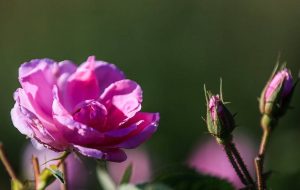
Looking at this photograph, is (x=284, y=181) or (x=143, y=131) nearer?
(x=143, y=131)

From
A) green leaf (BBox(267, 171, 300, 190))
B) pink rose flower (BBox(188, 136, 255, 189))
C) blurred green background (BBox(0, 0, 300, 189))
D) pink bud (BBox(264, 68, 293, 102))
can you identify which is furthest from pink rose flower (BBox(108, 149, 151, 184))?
blurred green background (BBox(0, 0, 300, 189))

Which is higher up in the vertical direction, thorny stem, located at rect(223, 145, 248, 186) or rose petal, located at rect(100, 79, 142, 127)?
rose petal, located at rect(100, 79, 142, 127)

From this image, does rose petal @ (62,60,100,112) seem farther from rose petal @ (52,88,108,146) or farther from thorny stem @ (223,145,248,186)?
thorny stem @ (223,145,248,186)

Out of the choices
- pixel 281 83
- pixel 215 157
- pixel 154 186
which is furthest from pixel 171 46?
pixel 154 186

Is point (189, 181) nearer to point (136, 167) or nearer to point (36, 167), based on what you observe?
point (36, 167)

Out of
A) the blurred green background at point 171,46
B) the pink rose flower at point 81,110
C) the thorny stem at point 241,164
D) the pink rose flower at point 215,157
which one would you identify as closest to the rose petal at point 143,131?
the pink rose flower at point 81,110

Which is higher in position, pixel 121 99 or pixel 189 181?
pixel 121 99

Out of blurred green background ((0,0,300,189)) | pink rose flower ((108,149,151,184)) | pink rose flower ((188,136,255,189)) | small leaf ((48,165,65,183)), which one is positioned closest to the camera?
small leaf ((48,165,65,183))
